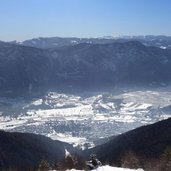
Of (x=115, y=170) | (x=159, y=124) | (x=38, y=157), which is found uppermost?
(x=115, y=170)

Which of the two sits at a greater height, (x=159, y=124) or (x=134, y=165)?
(x=134, y=165)

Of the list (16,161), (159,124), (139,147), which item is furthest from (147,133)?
(16,161)

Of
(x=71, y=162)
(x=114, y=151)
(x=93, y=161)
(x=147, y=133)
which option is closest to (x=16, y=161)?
(x=114, y=151)

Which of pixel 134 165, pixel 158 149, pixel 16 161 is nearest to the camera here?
pixel 134 165

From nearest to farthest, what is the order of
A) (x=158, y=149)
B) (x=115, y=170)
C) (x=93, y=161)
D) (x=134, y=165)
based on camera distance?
(x=115, y=170)
(x=93, y=161)
(x=134, y=165)
(x=158, y=149)

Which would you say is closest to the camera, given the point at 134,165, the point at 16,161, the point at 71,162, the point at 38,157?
the point at 134,165

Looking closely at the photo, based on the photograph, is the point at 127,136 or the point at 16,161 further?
the point at 127,136

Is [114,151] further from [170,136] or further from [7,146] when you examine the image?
[7,146]

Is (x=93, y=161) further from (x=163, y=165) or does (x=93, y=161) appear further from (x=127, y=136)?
(x=127, y=136)

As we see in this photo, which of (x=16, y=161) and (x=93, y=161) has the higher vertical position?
(x=93, y=161)
